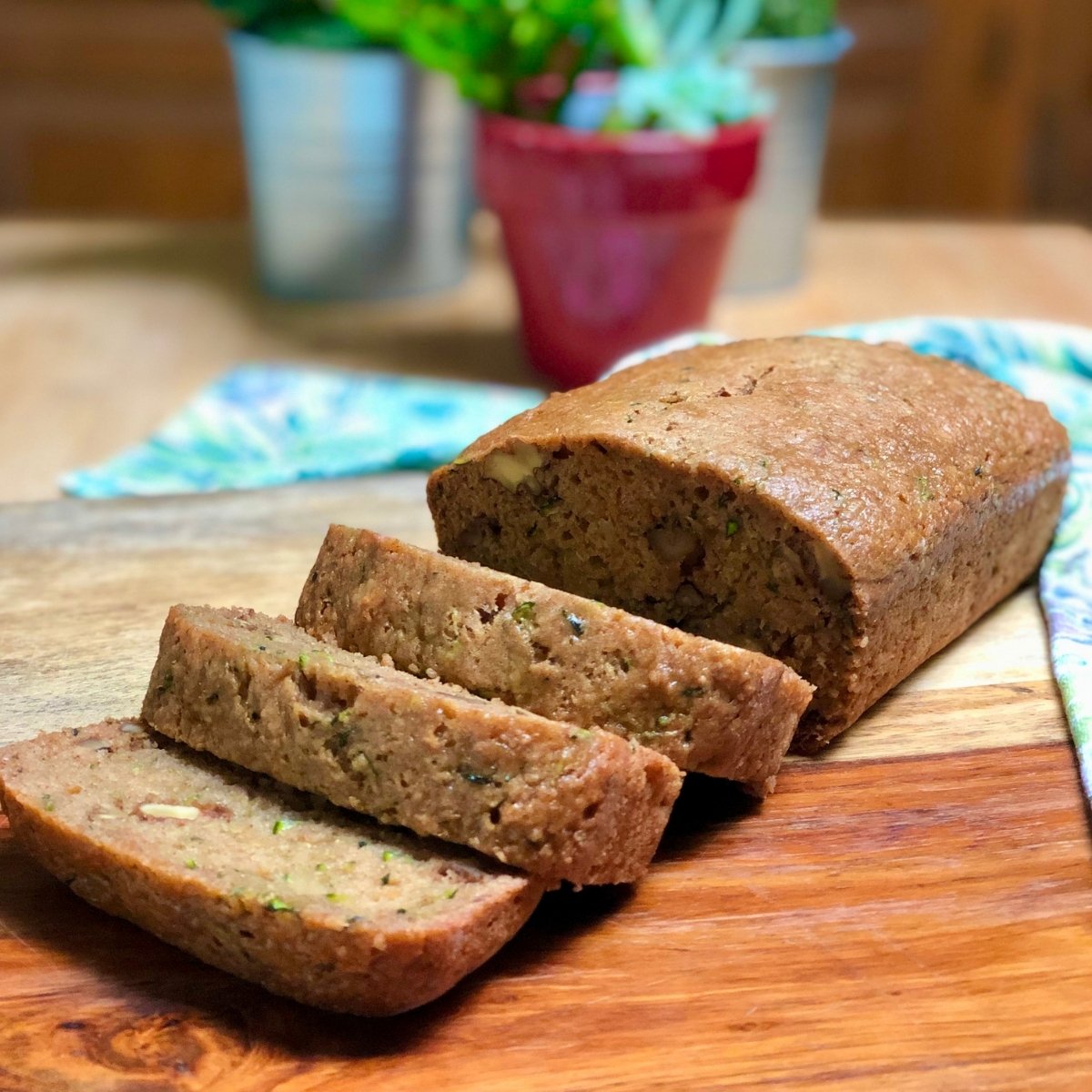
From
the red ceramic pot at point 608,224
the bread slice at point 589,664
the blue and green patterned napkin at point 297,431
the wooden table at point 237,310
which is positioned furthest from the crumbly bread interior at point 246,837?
the red ceramic pot at point 608,224

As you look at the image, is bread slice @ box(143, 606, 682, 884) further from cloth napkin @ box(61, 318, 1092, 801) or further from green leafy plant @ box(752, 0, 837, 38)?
green leafy plant @ box(752, 0, 837, 38)

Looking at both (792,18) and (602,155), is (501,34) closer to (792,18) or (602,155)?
(602,155)

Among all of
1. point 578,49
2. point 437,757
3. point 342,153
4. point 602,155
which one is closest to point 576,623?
point 437,757

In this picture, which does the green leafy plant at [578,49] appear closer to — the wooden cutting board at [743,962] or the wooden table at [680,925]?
the wooden table at [680,925]

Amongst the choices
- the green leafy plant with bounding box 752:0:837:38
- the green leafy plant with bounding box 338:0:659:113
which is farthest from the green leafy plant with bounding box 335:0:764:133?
the green leafy plant with bounding box 752:0:837:38

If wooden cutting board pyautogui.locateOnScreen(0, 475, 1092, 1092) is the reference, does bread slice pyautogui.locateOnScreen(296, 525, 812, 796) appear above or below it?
above

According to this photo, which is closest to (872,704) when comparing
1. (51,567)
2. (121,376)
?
(51,567)
